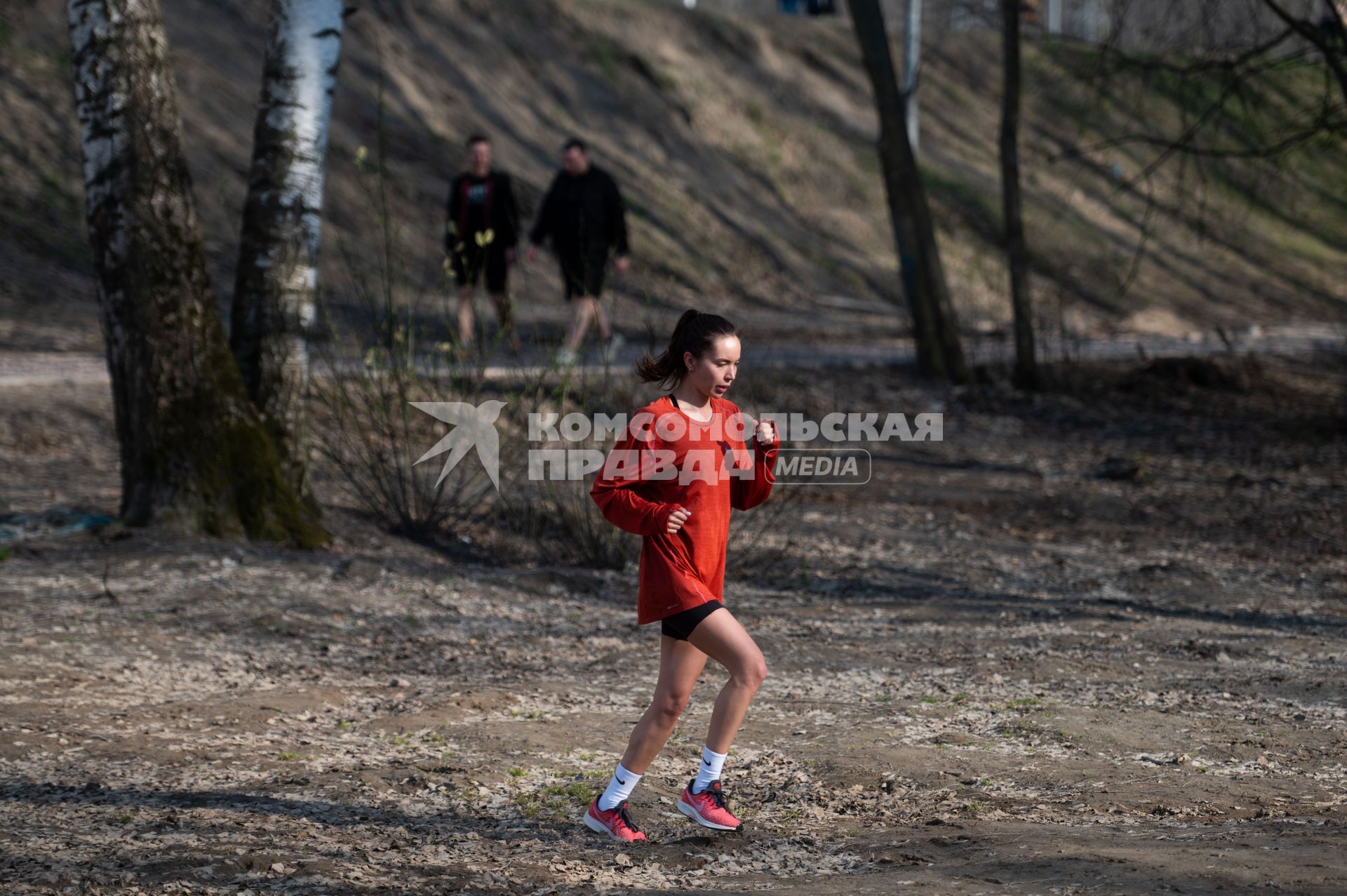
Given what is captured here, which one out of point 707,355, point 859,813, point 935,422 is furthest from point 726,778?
point 935,422

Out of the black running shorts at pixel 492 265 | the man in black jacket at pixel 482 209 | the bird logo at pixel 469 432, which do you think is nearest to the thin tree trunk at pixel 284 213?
the bird logo at pixel 469 432

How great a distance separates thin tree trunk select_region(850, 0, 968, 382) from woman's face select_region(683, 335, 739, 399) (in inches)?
429

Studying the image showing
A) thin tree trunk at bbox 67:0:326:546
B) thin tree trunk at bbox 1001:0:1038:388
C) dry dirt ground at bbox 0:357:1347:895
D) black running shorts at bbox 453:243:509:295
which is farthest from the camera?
thin tree trunk at bbox 1001:0:1038:388

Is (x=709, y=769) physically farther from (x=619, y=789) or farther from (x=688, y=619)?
(x=688, y=619)

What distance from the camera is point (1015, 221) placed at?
15.4 m

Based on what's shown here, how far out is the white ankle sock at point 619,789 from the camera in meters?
4.31

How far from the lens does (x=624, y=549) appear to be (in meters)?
8.45

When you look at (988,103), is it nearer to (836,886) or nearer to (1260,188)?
(1260,188)

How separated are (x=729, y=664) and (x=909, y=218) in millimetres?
11644

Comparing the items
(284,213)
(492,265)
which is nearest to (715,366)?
(284,213)

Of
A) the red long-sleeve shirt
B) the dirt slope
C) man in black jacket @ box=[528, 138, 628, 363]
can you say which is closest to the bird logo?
man in black jacket @ box=[528, 138, 628, 363]

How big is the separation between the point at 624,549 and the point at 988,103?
34867 millimetres

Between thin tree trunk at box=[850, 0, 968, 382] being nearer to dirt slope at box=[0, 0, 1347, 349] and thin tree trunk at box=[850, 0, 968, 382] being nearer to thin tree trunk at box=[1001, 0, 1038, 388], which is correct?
thin tree trunk at box=[1001, 0, 1038, 388]

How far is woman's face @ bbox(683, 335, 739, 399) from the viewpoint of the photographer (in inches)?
164
